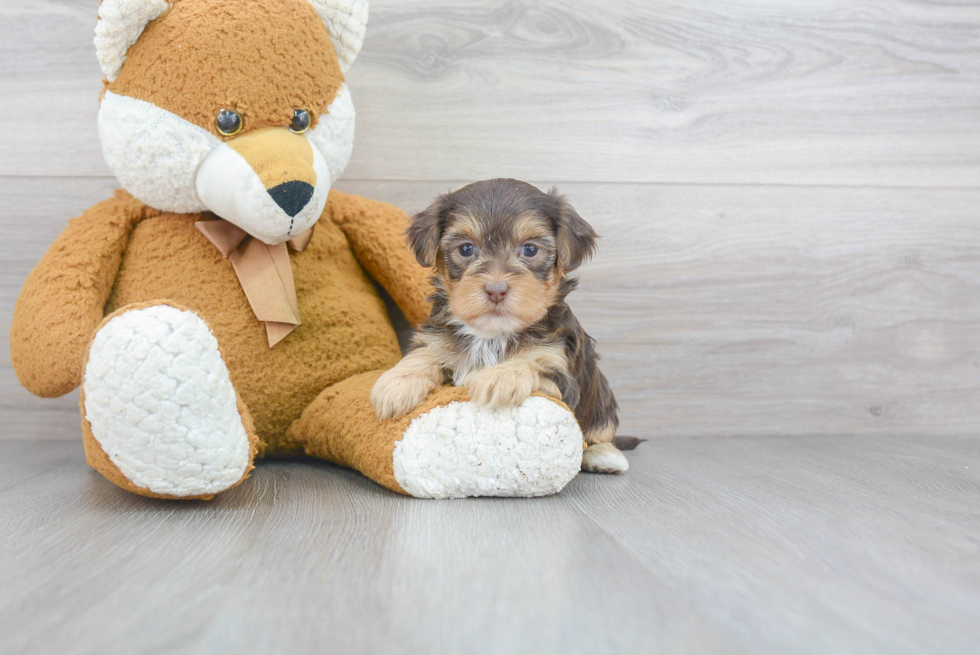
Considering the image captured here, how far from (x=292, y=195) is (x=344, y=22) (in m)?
0.51

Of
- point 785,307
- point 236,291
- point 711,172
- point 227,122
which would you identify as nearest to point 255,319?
point 236,291

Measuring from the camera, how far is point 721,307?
242 centimetres

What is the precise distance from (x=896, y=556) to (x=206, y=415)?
1.25m

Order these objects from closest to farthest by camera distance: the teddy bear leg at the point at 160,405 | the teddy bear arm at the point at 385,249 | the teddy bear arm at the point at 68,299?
the teddy bear leg at the point at 160,405
the teddy bear arm at the point at 68,299
the teddy bear arm at the point at 385,249

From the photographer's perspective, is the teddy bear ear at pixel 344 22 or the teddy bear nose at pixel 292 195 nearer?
the teddy bear nose at pixel 292 195

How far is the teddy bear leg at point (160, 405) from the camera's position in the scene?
1307 mm

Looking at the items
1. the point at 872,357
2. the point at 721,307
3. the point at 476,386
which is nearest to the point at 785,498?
the point at 476,386

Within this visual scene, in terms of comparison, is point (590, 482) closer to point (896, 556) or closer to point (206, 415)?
point (896, 556)

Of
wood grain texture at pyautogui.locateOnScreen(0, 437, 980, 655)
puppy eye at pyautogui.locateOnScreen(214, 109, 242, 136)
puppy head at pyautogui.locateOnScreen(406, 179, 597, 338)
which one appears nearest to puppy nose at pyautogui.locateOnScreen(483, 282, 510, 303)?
puppy head at pyautogui.locateOnScreen(406, 179, 597, 338)

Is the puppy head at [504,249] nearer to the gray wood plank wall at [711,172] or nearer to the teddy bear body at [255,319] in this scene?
the teddy bear body at [255,319]

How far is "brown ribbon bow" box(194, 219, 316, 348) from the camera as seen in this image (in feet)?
5.90

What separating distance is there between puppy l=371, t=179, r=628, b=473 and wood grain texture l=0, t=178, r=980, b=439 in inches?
24.8

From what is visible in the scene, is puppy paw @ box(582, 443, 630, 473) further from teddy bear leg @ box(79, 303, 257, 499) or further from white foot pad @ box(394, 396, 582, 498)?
teddy bear leg @ box(79, 303, 257, 499)

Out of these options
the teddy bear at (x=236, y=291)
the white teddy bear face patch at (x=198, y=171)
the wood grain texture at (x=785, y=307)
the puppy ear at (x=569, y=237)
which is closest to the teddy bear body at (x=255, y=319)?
the teddy bear at (x=236, y=291)
